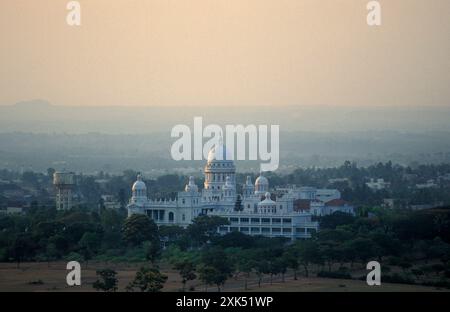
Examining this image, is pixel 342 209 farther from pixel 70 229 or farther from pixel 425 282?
pixel 425 282

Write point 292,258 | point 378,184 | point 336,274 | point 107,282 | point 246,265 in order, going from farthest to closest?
point 378,184 < point 292,258 < point 246,265 < point 336,274 < point 107,282

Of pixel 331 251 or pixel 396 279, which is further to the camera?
pixel 331 251

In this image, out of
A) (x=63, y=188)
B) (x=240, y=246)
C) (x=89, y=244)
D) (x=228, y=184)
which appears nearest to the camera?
(x=89, y=244)

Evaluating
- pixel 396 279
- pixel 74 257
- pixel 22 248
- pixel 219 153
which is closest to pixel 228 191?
pixel 219 153

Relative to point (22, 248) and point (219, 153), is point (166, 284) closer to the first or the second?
point (22, 248)

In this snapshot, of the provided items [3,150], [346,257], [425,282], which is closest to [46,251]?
[346,257]

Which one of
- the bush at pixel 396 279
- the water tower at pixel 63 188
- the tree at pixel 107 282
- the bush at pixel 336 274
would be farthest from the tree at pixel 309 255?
the water tower at pixel 63 188
